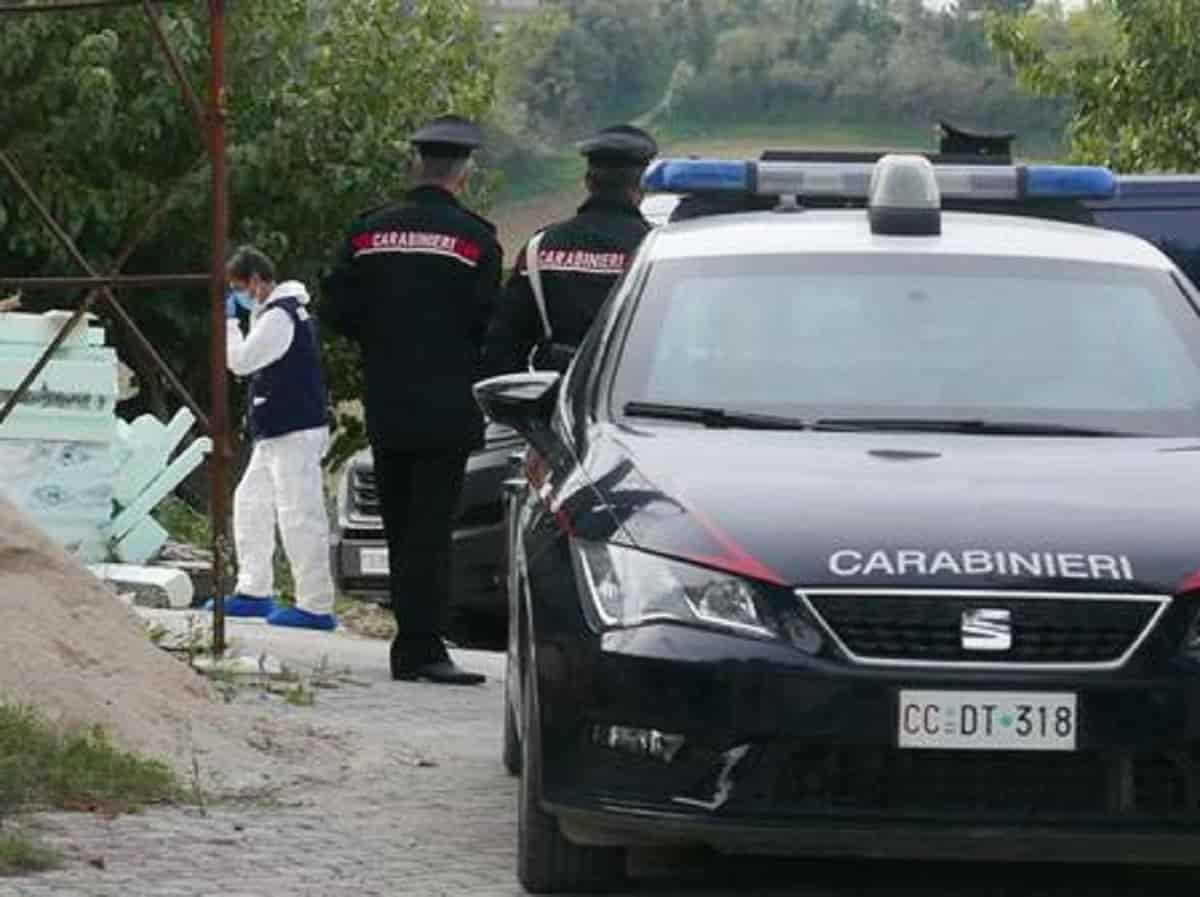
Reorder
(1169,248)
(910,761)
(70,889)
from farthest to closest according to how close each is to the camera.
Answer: (1169,248)
(70,889)
(910,761)

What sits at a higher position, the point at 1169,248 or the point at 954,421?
the point at 954,421

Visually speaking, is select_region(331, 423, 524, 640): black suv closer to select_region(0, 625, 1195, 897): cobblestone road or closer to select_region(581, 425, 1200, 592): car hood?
select_region(0, 625, 1195, 897): cobblestone road

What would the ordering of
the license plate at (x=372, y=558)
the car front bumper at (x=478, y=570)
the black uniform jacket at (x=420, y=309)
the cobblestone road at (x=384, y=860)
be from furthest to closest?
the license plate at (x=372, y=558)
the car front bumper at (x=478, y=570)
the black uniform jacket at (x=420, y=309)
the cobblestone road at (x=384, y=860)

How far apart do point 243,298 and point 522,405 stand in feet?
26.7

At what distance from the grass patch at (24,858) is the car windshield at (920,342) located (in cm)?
165

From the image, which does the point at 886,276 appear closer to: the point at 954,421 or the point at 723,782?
the point at 954,421

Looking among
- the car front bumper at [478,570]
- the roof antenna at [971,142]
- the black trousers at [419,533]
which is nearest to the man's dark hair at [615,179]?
the black trousers at [419,533]

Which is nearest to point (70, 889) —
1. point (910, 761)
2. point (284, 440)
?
point (910, 761)

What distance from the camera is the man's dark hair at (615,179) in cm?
1182

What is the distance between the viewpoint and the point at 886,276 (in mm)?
8617

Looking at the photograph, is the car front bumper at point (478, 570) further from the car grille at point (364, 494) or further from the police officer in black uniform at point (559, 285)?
the car grille at point (364, 494)

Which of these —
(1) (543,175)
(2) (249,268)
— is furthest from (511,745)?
(1) (543,175)

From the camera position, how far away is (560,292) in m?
11.6

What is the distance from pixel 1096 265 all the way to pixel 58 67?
58.4 ft
